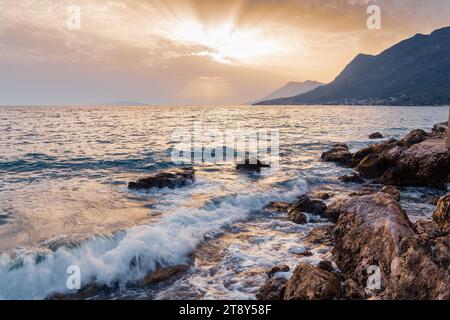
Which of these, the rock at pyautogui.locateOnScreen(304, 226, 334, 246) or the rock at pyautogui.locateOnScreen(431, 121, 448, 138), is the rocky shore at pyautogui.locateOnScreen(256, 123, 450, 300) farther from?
the rock at pyautogui.locateOnScreen(431, 121, 448, 138)

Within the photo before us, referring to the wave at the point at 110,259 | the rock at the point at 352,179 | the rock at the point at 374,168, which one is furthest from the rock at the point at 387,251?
the rock at the point at 374,168

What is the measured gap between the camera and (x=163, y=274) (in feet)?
29.2

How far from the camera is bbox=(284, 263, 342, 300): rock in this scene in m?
6.46

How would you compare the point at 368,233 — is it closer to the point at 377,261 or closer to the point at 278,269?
the point at 377,261

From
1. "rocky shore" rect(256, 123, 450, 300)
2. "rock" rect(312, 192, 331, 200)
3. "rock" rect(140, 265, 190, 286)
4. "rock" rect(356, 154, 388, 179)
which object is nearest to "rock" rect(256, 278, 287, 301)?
"rocky shore" rect(256, 123, 450, 300)

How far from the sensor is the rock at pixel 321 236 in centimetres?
1067

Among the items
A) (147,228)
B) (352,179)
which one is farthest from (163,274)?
(352,179)

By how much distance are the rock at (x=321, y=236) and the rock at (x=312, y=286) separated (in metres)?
3.65

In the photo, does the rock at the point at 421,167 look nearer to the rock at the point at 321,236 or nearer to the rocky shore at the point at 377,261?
the rocky shore at the point at 377,261

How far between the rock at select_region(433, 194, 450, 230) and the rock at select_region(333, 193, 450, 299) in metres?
1.23

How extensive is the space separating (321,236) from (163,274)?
5.67 meters

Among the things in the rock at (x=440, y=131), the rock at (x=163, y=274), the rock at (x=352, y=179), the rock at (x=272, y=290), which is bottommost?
the rock at (x=163, y=274)
